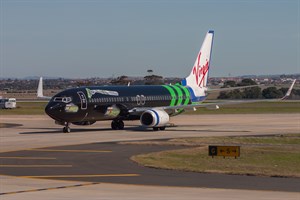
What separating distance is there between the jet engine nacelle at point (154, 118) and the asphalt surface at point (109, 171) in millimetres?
14037

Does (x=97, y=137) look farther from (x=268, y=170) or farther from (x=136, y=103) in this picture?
(x=268, y=170)

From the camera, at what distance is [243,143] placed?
4172 cm

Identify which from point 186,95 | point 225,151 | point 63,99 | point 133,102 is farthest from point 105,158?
point 186,95

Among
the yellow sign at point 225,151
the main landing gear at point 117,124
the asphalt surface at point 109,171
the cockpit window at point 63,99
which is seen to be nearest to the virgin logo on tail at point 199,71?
the main landing gear at point 117,124

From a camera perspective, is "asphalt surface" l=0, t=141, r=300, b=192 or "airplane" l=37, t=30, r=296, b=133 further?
"airplane" l=37, t=30, r=296, b=133

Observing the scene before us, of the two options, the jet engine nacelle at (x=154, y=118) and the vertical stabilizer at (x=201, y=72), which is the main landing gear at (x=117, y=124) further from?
the vertical stabilizer at (x=201, y=72)

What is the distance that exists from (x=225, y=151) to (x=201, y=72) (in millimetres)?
31742

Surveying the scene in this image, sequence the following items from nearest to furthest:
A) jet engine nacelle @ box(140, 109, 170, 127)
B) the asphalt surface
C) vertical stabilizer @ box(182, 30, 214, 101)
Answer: the asphalt surface, jet engine nacelle @ box(140, 109, 170, 127), vertical stabilizer @ box(182, 30, 214, 101)

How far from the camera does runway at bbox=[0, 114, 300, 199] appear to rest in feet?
83.0

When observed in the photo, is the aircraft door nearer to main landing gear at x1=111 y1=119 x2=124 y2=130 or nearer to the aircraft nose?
the aircraft nose

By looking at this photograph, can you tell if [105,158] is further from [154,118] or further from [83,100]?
[154,118]

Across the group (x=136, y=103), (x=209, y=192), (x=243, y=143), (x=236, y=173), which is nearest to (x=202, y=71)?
(x=136, y=103)

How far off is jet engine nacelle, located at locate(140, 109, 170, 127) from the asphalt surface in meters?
14.0

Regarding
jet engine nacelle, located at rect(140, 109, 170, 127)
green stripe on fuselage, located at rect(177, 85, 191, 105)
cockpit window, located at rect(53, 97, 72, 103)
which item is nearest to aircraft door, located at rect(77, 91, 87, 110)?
cockpit window, located at rect(53, 97, 72, 103)
